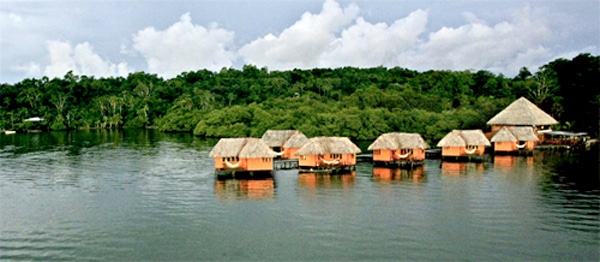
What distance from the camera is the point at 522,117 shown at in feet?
181

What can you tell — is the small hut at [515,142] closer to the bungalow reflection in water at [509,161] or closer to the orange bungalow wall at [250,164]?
the bungalow reflection in water at [509,161]

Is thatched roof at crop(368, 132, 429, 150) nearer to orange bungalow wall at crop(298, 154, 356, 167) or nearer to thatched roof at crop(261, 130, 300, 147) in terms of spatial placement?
orange bungalow wall at crop(298, 154, 356, 167)

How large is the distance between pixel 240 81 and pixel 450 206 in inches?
3158

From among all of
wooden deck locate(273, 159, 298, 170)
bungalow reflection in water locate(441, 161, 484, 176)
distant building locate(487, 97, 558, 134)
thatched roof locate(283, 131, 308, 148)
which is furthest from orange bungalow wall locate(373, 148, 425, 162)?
distant building locate(487, 97, 558, 134)

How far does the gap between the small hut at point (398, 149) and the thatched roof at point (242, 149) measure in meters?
9.95

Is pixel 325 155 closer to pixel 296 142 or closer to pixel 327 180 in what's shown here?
pixel 327 180

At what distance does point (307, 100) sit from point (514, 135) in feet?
105

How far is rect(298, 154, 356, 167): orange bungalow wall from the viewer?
37969mm

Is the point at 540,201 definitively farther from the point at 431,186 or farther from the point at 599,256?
the point at 599,256

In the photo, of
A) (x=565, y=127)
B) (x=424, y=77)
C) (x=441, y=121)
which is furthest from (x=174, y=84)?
(x=565, y=127)

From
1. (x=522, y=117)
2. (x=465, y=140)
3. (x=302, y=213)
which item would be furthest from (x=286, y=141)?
(x=522, y=117)

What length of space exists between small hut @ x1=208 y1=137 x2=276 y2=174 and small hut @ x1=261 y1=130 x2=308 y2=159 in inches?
287

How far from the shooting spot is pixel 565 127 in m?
58.9

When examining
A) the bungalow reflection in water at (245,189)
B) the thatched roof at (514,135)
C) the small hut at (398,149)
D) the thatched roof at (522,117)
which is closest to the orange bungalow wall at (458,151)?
the thatched roof at (514,135)
